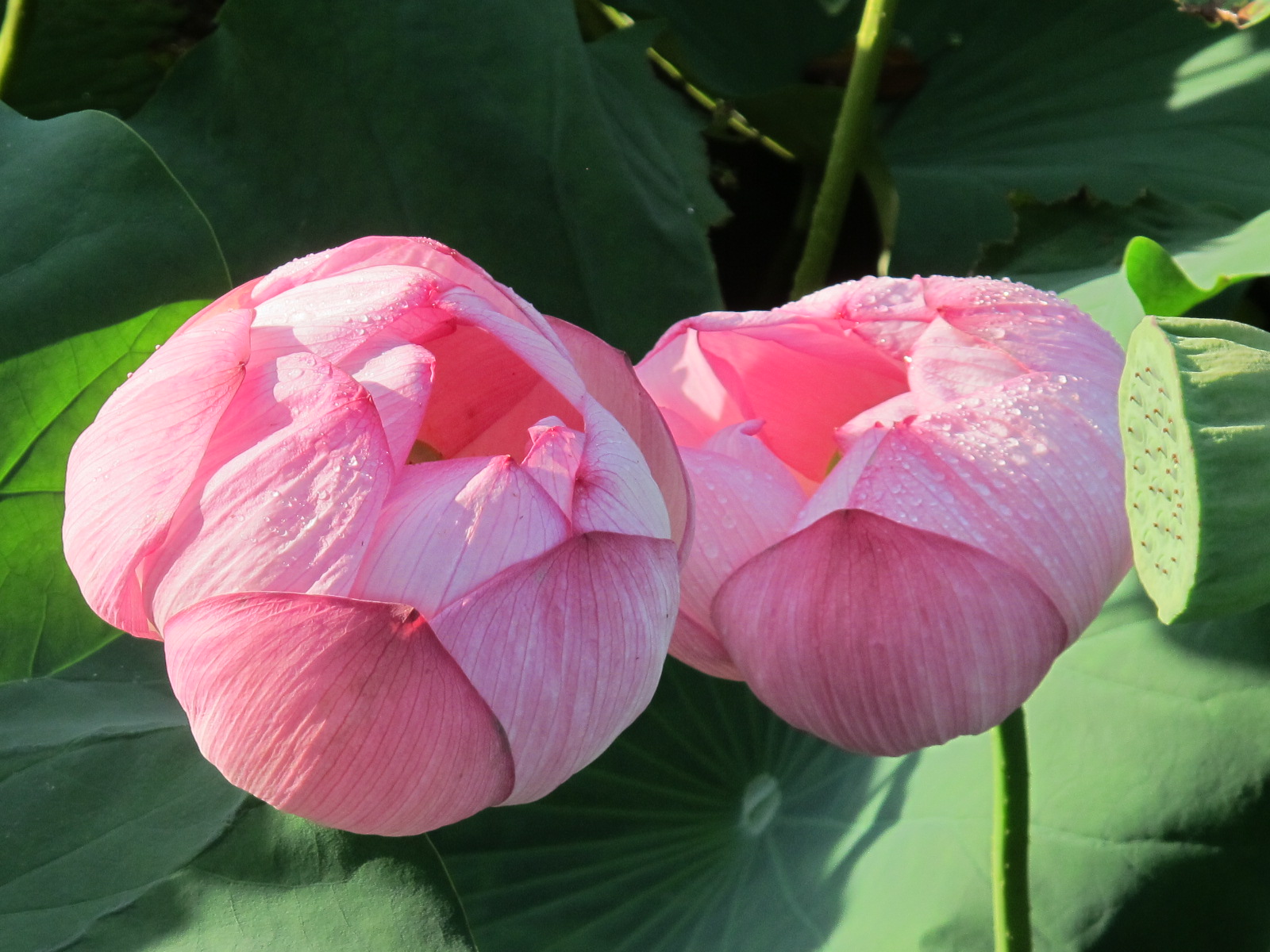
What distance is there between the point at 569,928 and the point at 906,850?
0.18 meters

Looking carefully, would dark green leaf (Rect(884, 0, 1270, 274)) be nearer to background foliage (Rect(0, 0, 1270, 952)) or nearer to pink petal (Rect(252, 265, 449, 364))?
background foliage (Rect(0, 0, 1270, 952))

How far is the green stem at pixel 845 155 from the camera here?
0.78m

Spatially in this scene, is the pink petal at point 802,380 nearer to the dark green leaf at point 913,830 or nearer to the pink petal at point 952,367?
the pink petal at point 952,367

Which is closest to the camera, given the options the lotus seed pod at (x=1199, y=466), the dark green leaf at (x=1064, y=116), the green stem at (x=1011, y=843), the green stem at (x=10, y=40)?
the lotus seed pod at (x=1199, y=466)

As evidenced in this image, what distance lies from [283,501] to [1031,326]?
27 centimetres

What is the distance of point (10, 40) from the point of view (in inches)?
25.9

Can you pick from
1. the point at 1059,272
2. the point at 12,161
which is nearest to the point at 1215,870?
the point at 1059,272

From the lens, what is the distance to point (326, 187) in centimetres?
67

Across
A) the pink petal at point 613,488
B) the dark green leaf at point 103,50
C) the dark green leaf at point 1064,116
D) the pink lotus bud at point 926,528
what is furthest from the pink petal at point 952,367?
the dark green leaf at point 103,50

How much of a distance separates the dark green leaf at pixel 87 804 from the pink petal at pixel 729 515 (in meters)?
0.22

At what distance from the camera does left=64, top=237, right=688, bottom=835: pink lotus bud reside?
33 centimetres

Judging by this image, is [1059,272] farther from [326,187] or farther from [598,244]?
[326,187]

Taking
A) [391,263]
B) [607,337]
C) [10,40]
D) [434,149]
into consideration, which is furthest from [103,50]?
[391,263]

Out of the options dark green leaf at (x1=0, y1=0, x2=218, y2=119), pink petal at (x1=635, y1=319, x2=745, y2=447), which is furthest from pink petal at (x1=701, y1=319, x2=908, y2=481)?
dark green leaf at (x1=0, y1=0, x2=218, y2=119)
